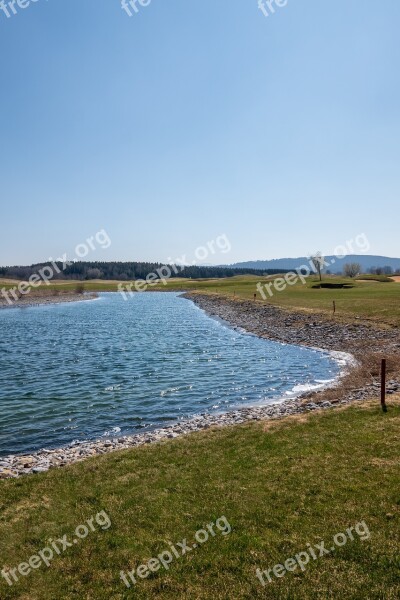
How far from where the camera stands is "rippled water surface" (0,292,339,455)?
20641 millimetres

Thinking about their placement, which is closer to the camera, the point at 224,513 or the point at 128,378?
the point at 224,513

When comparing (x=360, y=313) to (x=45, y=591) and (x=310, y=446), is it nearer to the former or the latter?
(x=310, y=446)

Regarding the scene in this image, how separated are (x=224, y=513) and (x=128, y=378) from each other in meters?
19.8

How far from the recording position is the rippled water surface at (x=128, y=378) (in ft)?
67.7

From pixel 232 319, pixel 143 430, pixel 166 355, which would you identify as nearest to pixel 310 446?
pixel 143 430

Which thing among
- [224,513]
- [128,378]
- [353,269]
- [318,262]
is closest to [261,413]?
[224,513]

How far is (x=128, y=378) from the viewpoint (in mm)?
29406

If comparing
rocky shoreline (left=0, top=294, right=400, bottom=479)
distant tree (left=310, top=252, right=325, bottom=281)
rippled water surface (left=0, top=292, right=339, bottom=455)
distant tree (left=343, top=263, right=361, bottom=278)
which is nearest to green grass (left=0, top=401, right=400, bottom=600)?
rocky shoreline (left=0, top=294, right=400, bottom=479)

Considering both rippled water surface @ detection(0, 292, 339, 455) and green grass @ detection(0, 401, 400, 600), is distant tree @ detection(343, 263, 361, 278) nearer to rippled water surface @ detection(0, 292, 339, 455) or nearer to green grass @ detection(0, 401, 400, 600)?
rippled water surface @ detection(0, 292, 339, 455)

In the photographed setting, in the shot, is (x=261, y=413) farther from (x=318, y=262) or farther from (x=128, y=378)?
(x=318, y=262)

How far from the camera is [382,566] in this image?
8.04 m

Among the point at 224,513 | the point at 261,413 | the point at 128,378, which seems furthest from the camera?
the point at 128,378

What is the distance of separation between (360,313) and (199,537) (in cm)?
4733

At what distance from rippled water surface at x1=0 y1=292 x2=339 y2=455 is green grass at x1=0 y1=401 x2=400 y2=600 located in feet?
19.7
